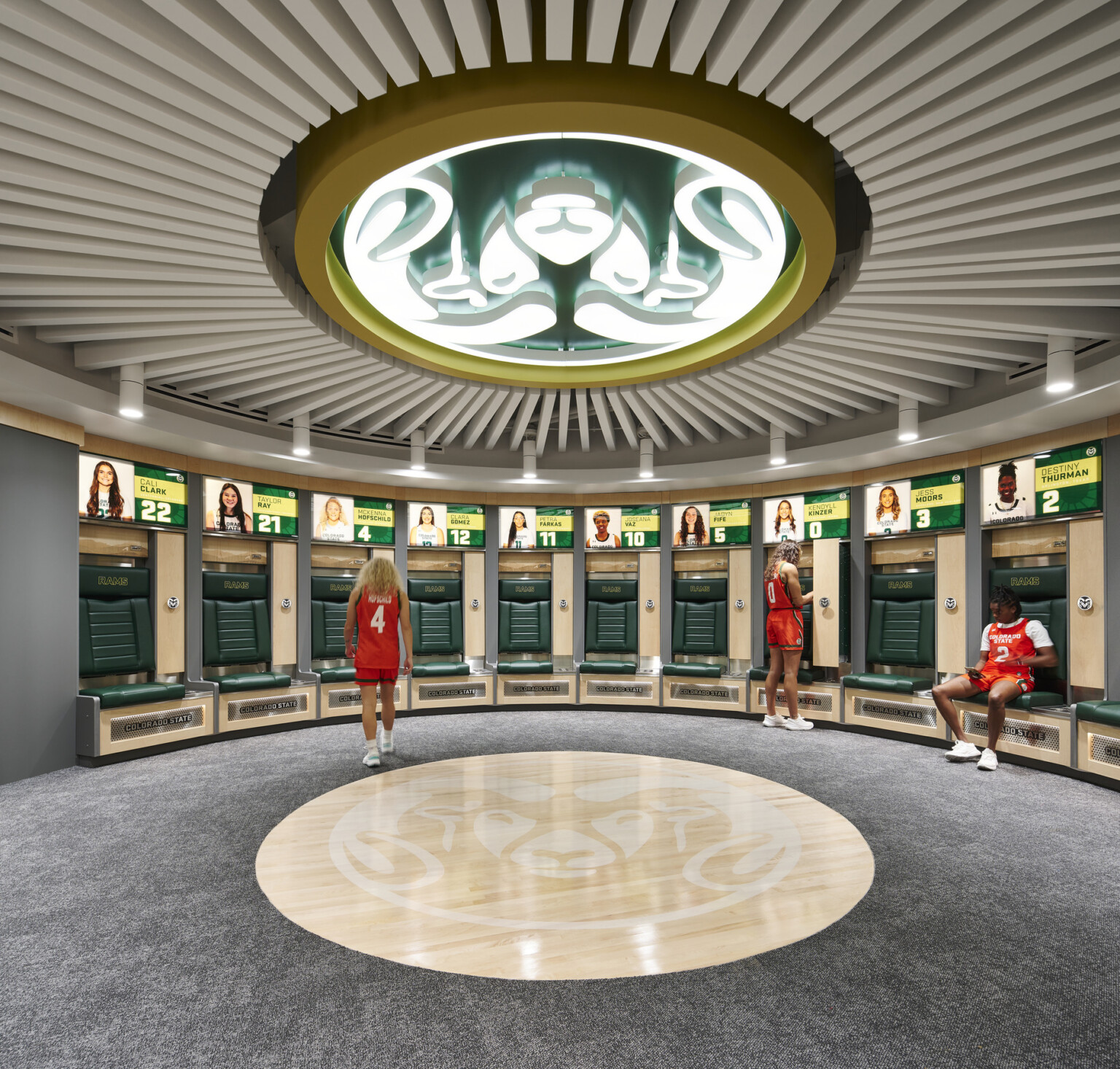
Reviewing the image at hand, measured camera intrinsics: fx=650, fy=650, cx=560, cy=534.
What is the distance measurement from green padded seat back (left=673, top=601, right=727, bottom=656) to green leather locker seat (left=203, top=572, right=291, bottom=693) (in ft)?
15.6

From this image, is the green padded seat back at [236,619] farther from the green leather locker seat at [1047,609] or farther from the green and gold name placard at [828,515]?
the green leather locker seat at [1047,609]

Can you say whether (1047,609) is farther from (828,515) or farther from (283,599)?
(283,599)

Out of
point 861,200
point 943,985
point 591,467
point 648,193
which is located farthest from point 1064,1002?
point 591,467

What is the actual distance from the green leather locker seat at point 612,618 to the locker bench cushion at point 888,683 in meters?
2.82

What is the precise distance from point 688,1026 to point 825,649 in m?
5.99

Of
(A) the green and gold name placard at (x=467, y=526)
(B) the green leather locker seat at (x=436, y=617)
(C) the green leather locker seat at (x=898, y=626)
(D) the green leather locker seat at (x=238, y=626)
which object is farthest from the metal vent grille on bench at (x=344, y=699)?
(C) the green leather locker seat at (x=898, y=626)

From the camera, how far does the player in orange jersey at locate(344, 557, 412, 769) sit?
5254mm

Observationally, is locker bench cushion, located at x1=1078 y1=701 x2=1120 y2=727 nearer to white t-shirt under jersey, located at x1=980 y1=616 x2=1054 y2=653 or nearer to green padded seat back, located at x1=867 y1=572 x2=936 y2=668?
white t-shirt under jersey, located at x1=980 y1=616 x2=1054 y2=653

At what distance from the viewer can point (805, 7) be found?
2.13m

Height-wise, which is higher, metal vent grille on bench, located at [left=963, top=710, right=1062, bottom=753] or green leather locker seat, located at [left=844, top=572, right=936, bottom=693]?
green leather locker seat, located at [left=844, top=572, right=936, bottom=693]

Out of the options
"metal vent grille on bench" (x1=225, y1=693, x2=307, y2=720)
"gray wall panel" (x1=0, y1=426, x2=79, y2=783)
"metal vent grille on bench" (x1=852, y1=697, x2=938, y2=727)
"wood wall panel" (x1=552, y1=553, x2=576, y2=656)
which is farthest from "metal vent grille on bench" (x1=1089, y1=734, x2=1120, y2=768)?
"gray wall panel" (x1=0, y1=426, x2=79, y2=783)

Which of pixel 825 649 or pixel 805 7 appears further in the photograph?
pixel 825 649

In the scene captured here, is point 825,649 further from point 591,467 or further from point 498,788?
point 498,788

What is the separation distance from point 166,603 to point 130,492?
1.15 meters
